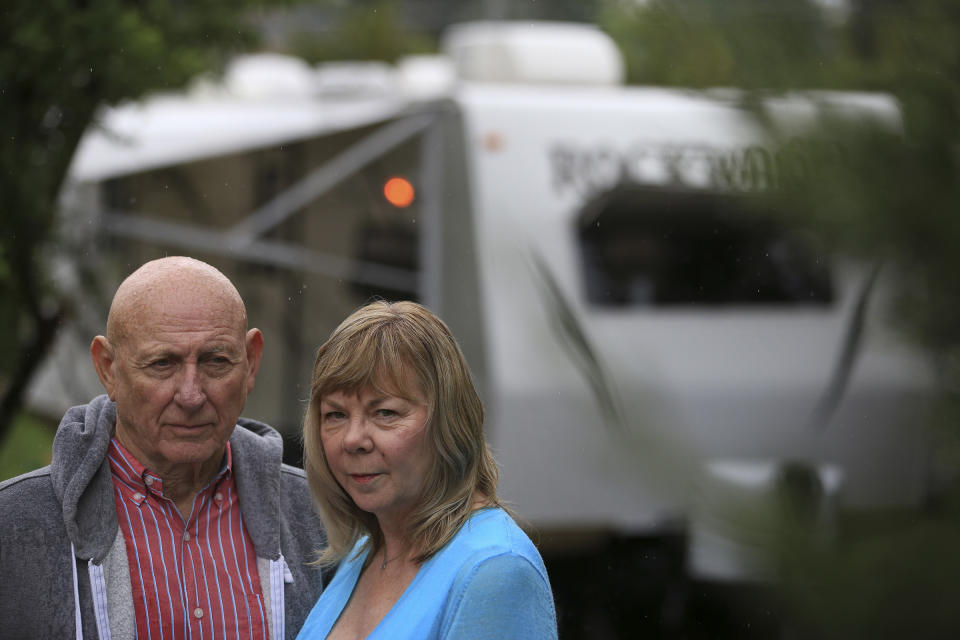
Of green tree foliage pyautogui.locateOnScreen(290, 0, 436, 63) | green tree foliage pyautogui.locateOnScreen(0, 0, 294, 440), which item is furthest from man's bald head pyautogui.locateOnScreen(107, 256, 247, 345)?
green tree foliage pyautogui.locateOnScreen(290, 0, 436, 63)

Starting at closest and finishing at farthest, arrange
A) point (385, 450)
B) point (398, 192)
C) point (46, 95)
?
point (385, 450), point (46, 95), point (398, 192)

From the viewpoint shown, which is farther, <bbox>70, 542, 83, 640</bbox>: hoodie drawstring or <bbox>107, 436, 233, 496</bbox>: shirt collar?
<bbox>107, 436, 233, 496</bbox>: shirt collar

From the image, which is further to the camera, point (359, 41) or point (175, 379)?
point (359, 41)

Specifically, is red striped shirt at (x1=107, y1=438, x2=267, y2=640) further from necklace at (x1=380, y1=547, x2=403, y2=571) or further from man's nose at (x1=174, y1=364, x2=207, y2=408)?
necklace at (x1=380, y1=547, x2=403, y2=571)

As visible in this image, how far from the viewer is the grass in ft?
12.5

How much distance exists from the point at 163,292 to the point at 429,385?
548 mm

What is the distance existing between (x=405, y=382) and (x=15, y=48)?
9.36 feet

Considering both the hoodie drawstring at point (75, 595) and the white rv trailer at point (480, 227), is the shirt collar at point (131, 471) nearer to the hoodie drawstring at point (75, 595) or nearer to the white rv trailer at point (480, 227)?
the hoodie drawstring at point (75, 595)

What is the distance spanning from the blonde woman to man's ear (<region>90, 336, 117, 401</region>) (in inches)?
16.0

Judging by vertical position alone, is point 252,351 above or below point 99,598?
above

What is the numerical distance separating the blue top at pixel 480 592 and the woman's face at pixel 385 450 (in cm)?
11

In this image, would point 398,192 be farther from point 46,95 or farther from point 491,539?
point 491,539

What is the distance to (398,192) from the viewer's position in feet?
18.9

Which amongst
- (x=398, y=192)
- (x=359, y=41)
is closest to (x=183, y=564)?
(x=398, y=192)
